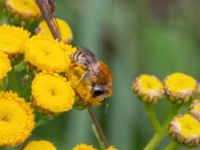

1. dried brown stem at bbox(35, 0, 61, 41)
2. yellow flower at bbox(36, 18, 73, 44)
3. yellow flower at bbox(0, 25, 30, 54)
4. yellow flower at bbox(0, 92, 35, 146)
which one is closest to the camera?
yellow flower at bbox(0, 92, 35, 146)

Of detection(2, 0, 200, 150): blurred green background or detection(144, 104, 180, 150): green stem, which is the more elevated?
detection(144, 104, 180, 150): green stem

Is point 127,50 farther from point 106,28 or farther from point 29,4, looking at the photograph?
point 29,4

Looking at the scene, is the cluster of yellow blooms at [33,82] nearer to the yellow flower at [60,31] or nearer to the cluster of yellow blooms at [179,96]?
the yellow flower at [60,31]

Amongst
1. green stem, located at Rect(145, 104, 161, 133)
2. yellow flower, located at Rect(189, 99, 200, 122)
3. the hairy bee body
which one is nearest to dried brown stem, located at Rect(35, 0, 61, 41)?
the hairy bee body

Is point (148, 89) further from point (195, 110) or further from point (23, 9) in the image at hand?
point (23, 9)

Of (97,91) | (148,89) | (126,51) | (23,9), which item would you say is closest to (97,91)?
(97,91)

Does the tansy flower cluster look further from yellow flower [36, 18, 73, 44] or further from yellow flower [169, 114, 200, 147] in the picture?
yellow flower [36, 18, 73, 44]
